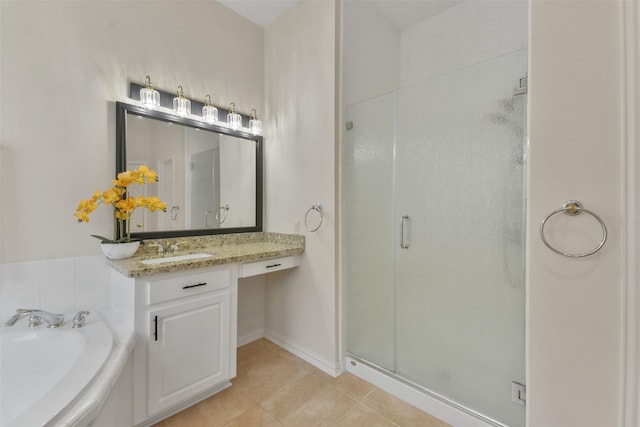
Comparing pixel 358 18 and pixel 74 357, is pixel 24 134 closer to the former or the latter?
pixel 74 357

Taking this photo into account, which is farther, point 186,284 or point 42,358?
point 186,284

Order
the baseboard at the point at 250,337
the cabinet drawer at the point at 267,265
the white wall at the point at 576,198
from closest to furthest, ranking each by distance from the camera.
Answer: the white wall at the point at 576,198 < the cabinet drawer at the point at 267,265 < the baseboard at the point at 250,337

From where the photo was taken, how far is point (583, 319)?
3.24ft

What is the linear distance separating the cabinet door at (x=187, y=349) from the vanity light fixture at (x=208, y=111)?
1.37m

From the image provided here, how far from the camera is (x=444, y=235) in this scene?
5.27 ft

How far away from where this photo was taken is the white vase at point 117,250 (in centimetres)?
162

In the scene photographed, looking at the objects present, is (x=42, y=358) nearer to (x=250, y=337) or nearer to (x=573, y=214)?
(x=250, y=337)

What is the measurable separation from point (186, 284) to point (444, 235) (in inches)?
59.8

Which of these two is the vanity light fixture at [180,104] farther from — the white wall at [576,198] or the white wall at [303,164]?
the white wall at [576,198]

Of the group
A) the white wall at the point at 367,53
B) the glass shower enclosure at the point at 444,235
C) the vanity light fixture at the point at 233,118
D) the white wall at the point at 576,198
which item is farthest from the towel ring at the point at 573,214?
the vanity light fixture at the point at 233,118

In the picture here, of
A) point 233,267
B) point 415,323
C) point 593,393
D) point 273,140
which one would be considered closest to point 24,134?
point 233,267

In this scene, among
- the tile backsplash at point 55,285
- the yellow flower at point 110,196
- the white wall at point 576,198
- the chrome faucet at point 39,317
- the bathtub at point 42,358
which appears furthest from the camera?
the yellow flower at point 110,196

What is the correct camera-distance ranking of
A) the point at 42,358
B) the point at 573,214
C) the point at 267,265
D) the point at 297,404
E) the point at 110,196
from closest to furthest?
the point at 573,214, the point at 42,358, the point at 110,196, the point at 297,404, the point at 267,265

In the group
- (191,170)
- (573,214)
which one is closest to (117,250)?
(191,170)
